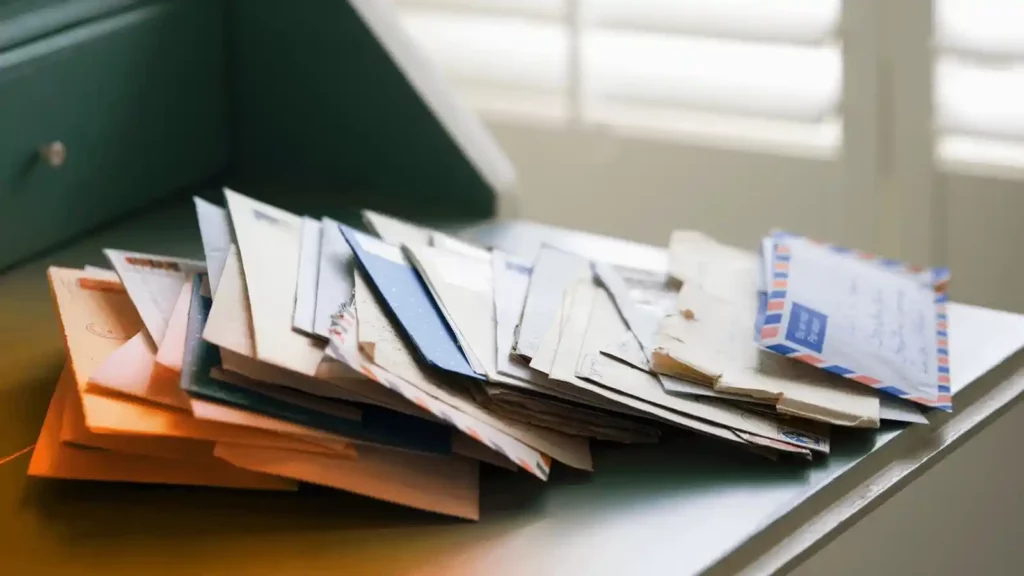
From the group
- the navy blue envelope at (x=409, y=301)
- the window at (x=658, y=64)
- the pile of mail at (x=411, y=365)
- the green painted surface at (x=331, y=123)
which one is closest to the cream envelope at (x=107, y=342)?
the pile of mail at (x=411, y=365)

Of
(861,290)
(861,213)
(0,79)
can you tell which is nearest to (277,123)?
(0,79)

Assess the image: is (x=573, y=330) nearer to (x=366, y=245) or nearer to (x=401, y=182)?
(x=366, y=245)

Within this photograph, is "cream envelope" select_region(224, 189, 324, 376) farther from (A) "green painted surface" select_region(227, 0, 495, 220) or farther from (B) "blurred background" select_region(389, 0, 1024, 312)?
(B) "blurred background" select_region(389, 0, 1024, 312)

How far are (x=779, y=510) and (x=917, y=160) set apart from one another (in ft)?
2.29

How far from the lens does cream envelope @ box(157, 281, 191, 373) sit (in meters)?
0.57

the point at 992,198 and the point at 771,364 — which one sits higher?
the point at 992,198

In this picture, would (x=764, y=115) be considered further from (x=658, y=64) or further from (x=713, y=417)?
(x=713, y=417)

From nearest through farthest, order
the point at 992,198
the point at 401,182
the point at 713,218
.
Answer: the point at 401,182 < the point at 992,198 < the point at 713,218

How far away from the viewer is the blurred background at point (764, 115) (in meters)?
1.14

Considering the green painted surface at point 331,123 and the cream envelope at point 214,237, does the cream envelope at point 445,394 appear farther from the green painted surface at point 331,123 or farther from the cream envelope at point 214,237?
the green painted surface at point 331,123

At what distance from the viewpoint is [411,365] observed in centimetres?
57

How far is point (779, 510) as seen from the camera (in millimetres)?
555

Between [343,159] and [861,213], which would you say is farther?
[861,213]

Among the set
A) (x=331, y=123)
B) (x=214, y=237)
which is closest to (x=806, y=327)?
(x=214, y=237)
